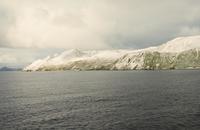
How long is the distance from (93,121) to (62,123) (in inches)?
325

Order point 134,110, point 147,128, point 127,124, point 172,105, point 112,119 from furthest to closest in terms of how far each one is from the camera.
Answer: point 172,105
point 134,110
point 112,119
point 127,124
point 147,128

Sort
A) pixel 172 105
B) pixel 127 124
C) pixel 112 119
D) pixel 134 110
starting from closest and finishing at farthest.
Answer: pixel 127 124 < pixel 112 119 < pixel 134 110 < pixel 172 105

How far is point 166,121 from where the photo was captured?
65562 mm

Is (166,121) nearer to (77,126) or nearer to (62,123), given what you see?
(77,126)

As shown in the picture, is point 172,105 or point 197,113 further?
point 172,105

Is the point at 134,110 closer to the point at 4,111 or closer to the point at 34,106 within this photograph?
the point at 34,106

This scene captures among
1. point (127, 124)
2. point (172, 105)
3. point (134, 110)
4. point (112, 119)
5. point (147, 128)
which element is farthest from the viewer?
point (172, 105)

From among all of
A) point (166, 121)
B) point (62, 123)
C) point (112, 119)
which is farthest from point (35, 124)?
point (166, 121)

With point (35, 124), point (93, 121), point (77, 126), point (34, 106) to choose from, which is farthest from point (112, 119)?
point (34, 106)

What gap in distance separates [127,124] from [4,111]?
4135 cm

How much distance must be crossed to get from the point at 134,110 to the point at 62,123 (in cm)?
2541

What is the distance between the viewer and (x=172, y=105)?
86375mm

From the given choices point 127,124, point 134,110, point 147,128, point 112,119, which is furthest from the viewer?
point 134,110

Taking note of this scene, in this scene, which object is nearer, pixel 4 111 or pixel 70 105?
pixel 4 111
